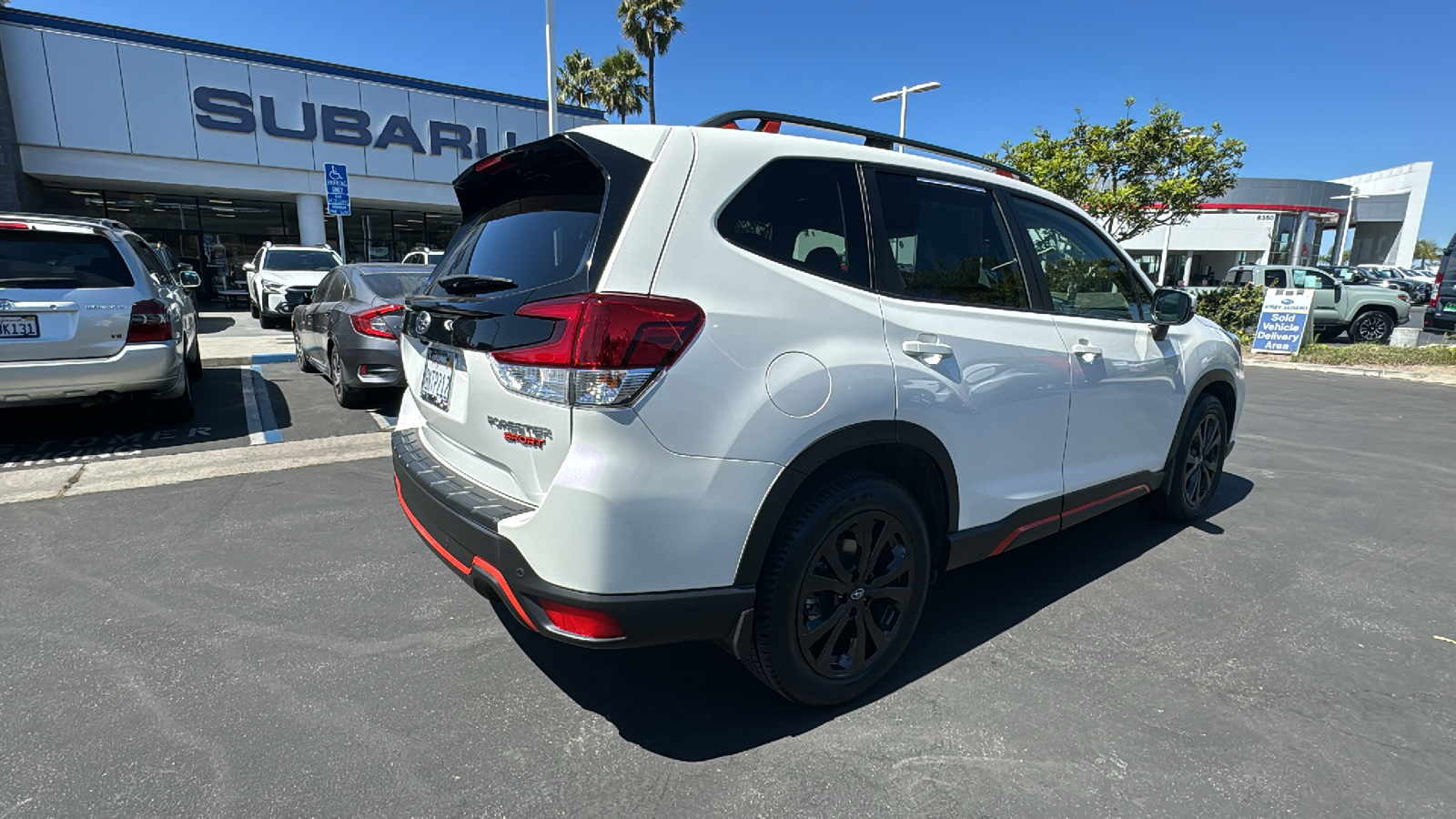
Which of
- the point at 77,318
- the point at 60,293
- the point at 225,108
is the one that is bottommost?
the point at 77,318

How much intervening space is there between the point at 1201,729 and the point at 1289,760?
0.75 feet

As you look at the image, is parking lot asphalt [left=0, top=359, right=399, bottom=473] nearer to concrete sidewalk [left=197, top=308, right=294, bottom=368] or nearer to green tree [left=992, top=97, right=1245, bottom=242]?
concrete sidewalk [left=197, top=308, right=294, bottom=368]

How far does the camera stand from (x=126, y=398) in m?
5.35

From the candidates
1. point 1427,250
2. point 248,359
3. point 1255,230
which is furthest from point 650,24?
point 1427,250

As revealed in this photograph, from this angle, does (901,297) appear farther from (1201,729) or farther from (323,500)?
(323,500)

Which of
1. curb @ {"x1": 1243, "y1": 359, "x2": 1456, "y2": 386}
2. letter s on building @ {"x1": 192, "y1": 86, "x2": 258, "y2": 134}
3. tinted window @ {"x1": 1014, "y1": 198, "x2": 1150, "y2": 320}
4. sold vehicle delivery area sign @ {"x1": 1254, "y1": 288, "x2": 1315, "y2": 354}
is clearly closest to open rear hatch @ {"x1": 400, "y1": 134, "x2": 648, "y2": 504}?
tinted window @ {"x1": 1014, "y1": 198, "x2": 1150, "y2": 320}

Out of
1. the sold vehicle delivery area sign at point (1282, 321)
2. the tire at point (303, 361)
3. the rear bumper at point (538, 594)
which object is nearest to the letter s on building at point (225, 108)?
the tire at point (303, 361)

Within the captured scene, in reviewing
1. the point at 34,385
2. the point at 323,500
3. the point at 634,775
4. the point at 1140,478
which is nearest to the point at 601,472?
the point at 634,775

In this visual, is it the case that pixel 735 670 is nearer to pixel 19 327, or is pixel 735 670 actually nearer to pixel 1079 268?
pixel 1079 268

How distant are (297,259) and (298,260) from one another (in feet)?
0.11

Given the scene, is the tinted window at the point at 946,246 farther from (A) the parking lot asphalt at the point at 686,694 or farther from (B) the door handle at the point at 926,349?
(A) the parking lot asphalt at the point at 686,694

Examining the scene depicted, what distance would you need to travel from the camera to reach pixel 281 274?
14.5 meters

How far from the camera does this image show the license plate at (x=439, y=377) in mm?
2406

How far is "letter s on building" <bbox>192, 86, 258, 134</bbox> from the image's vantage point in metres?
17.3
